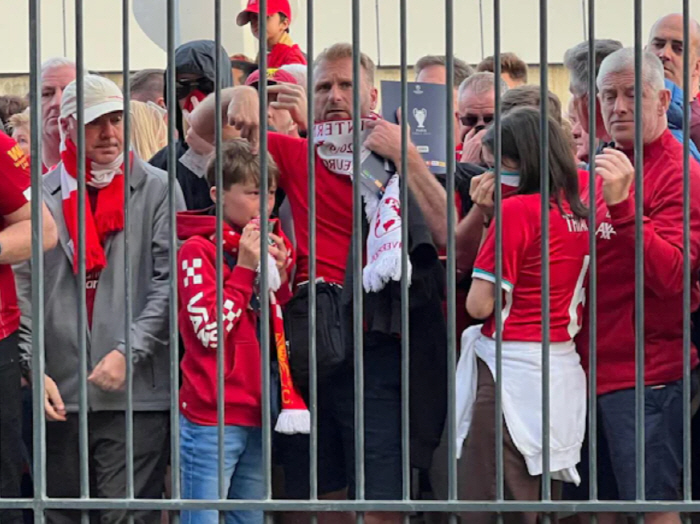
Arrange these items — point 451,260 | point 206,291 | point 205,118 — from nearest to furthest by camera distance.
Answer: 1. point 451,260
2. point 206,291
3. point 205,118

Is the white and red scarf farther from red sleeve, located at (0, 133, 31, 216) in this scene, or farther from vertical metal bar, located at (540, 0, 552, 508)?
red sleeve, located at (0, 133, 31, 216)

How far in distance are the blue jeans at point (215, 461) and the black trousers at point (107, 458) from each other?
0.34ft

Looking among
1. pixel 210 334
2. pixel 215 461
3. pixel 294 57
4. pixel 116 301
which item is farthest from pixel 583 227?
pixel 294 57

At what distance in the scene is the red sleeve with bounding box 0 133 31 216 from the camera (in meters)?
4.16

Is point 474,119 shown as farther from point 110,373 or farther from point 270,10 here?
point 110,373

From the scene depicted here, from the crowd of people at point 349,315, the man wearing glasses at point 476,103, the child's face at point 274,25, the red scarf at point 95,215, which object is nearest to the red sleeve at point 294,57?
the child's face at point 274,25

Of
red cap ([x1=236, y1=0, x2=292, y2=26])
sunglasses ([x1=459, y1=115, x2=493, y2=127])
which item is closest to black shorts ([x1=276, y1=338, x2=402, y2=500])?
sunglasses ([x1=459, y1=115, x2=493, y2=127])

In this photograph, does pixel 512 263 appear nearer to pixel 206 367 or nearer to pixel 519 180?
pixel 519 180

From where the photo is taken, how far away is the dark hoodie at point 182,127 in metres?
4.87

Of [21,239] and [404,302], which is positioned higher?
[21,239]

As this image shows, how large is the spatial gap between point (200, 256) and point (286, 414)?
0.56m

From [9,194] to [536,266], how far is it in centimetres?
162

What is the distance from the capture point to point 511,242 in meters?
4.23

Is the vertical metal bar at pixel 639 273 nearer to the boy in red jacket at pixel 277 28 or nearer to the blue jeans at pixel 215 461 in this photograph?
the blue jeans at pixel 215 461
